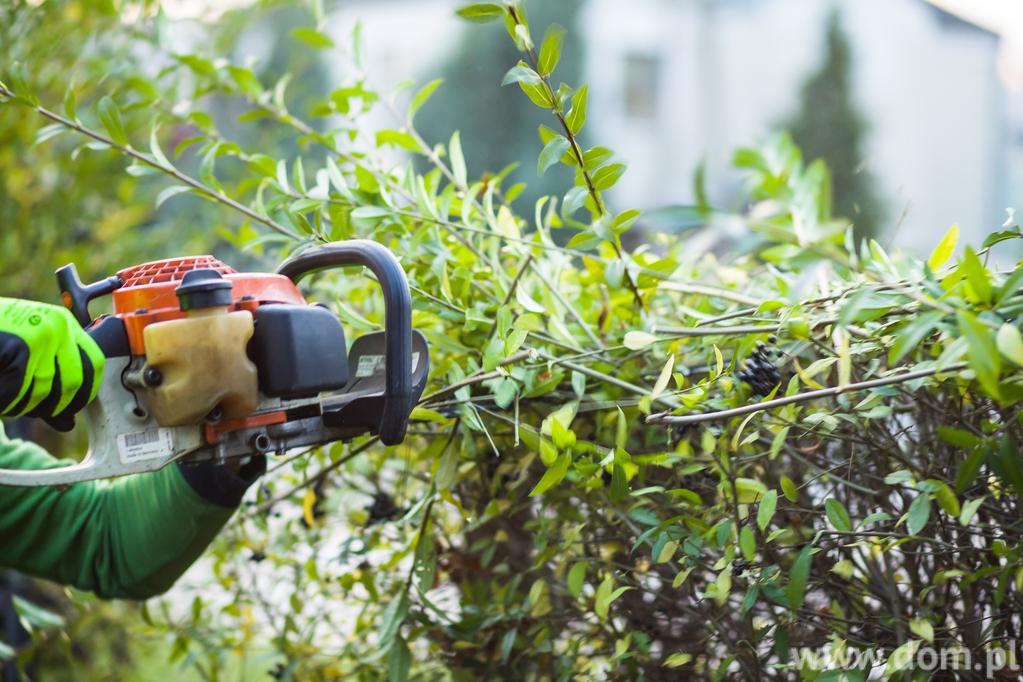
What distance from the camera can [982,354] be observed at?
0.73 meters

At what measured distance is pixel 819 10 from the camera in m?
19.7

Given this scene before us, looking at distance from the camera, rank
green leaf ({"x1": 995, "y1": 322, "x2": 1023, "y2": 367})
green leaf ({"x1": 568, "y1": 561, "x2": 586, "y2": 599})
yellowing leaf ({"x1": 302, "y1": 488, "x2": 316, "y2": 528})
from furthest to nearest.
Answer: yellowing leaf ({"x1": 302, "y1": 488, "x2": 316, "y2": 528}), green leaf ({"x1": 568, "y1": 561, "x2": 586, "y2": 599}), green leaf ({"x1": 995, "y1": 322, "x2": 1023, "y2": 367})

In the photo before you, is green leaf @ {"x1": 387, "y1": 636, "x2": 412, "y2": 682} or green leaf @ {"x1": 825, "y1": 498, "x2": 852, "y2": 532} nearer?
green leaf @ {"x1": 825, "y1": 498, "x2": 852, "y2": 532}

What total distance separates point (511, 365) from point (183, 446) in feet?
1.28

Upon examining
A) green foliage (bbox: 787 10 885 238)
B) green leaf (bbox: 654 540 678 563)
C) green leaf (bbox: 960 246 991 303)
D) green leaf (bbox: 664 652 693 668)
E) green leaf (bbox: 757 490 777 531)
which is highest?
green foliage (bbox: 787 10 885 238)

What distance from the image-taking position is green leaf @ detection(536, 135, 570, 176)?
1.03 m

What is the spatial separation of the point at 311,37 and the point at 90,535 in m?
0.83

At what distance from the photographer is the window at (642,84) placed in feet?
67.3

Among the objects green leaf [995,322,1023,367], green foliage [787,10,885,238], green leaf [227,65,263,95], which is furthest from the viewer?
green foliage [787,10,885,238]

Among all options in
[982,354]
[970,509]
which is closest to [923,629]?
[970,509]

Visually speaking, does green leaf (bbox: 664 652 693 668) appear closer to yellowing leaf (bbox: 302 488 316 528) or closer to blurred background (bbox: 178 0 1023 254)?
yellowing leaf (bbox: 302 488 316 528)

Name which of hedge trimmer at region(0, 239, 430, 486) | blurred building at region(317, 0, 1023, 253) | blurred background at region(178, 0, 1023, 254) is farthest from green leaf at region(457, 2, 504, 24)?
blurred building at region(317, 0, 1023, 253)

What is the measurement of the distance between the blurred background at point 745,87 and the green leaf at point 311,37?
13109 millimetres

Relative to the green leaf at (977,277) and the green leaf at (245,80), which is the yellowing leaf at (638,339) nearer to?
the green leaf at (977,277)
